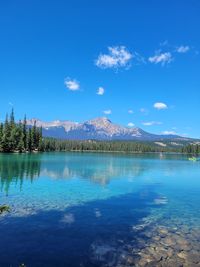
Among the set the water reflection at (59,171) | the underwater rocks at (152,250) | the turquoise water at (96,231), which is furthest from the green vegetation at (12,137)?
the underwater rocks at (152,250)

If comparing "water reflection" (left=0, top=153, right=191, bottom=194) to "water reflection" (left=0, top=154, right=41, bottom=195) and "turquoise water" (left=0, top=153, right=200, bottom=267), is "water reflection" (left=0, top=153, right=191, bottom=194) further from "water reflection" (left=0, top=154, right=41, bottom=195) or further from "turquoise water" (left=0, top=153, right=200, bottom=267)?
"turquoise water" (left=0, top=153, right=200, bottom=267)

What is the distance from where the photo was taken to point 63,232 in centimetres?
2353

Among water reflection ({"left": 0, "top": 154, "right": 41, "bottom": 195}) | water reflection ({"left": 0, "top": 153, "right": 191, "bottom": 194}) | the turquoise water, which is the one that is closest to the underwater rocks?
the turquoise water

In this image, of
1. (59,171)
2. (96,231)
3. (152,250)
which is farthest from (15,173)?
(152,250)

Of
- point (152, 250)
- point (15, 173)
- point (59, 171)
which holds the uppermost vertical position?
point (15, 173)

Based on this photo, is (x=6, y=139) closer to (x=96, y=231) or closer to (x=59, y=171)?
(x=59, y=171)

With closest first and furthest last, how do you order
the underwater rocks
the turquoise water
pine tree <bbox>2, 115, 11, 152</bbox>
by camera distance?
the underwater rocks < the turquoise water < pine tree <bbox>2, 115, 11, 152</bbox>

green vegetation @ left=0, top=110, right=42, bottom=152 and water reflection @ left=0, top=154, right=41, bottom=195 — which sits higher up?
green vegetation @ left=0, top=110, right=42, bottom=152

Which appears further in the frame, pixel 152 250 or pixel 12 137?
pixel 12 137

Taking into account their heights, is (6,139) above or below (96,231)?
above

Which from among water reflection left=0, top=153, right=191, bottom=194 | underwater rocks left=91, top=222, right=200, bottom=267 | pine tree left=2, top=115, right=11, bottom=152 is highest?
pine tree left=2, top=115, right=11, bottom=152

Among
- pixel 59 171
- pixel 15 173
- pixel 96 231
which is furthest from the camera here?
pixel 59 171

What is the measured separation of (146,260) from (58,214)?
504 inches

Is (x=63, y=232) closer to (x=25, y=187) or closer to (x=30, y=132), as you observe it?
(x=25, y=187)
